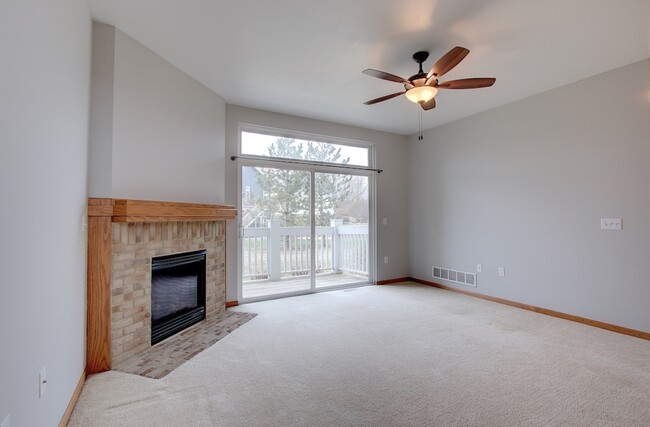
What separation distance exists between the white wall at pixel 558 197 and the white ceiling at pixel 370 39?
0.36m

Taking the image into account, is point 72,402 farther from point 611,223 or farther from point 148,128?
point 611,223

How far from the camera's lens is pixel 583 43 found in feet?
9.09

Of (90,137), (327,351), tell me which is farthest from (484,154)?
(90,137)

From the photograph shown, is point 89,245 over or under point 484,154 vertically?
under

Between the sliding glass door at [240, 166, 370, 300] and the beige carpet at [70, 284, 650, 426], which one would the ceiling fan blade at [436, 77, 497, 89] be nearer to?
the beige carpet at [70, 284, 650, 426]

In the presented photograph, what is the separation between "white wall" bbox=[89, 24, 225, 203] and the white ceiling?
0.52 ft

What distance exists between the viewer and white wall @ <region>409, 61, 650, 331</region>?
3.18 m

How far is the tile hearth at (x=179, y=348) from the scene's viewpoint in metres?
2.46

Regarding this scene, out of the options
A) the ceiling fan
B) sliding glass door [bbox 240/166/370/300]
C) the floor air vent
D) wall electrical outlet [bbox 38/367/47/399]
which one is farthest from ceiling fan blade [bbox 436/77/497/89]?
wall electrical outlet [bbox 38/367/47/399]

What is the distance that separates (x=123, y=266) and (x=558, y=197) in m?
4.54

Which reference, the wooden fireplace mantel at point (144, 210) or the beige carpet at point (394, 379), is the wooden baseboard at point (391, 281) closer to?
the beige carpet at point (394, 379)

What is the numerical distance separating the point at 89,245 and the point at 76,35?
55.6 inches

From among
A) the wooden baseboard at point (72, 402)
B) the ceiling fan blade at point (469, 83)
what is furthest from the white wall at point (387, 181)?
the wooden baseboard at point (72, 402)

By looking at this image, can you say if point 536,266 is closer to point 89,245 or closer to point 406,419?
point 406,419
